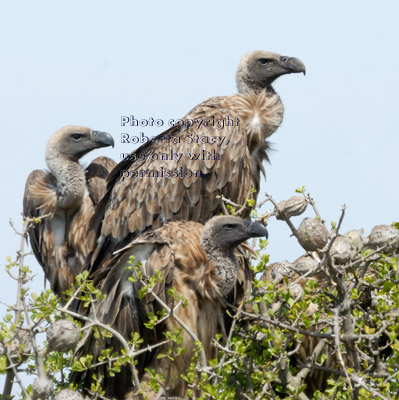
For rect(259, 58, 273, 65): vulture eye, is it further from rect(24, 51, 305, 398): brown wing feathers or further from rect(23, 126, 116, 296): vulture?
rect(23, 126, 116, 296): vulture

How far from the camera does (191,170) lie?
7520mm

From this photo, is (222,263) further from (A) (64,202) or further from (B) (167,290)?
(A) (64,202)

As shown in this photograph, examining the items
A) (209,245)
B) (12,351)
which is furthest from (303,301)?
(12,351)

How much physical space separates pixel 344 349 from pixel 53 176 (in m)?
3.53

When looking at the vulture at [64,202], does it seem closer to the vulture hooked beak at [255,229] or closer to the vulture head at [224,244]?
the vulture head at [224,244]

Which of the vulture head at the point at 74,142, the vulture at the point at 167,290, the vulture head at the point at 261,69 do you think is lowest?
the vulture at the point at 167,290

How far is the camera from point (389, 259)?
18.1 feet

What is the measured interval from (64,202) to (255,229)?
263 centimetres

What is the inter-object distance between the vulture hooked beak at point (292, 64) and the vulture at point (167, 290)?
6.66ft

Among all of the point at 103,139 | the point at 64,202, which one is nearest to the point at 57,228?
the point at 64,202

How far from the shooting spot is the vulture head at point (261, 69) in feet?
26.1

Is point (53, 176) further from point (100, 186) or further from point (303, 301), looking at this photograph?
point (303, 301)

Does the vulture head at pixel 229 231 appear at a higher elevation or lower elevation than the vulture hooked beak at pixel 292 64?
lower

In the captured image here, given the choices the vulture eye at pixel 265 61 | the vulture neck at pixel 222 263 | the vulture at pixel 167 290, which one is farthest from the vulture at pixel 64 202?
the vulture neck at pixel 222 263
